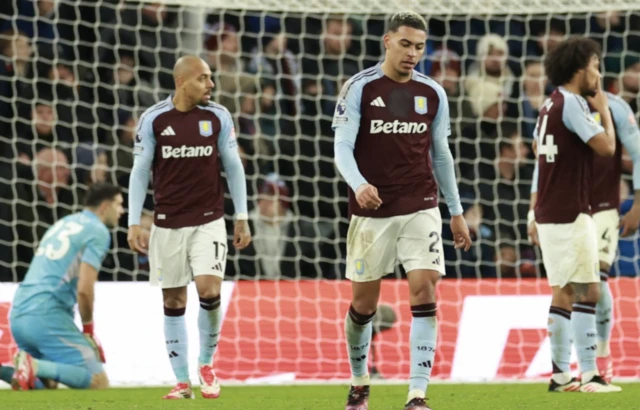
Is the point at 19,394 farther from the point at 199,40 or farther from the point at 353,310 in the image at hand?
the point at 199,40

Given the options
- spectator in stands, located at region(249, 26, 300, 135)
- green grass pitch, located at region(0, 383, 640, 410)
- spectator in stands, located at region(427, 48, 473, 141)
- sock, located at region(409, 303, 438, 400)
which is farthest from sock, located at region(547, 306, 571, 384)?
spectator in stands, located at region(249, 26, 300, 135)

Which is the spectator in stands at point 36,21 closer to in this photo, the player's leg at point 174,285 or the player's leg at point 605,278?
the player's leg at point 174,285

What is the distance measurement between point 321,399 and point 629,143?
2.28m

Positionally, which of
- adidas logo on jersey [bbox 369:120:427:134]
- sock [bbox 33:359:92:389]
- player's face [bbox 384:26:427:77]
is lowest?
sock [bbox 33:359:92:389]

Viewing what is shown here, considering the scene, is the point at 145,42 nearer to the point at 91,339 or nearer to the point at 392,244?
the point at 91,339

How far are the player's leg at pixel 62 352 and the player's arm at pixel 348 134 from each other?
3.56 m

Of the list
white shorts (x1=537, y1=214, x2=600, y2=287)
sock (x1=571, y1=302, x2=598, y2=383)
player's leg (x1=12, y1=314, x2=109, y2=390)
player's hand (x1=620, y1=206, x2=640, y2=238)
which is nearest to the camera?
white shorts (x1=537, y1=214, x2=600, y2=287)

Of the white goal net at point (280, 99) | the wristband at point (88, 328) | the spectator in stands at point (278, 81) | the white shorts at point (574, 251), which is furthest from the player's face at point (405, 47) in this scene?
the spectator in stands at point (278, 81)

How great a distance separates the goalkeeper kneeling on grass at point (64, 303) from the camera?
8.57 metres

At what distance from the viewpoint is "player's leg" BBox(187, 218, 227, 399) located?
724cm

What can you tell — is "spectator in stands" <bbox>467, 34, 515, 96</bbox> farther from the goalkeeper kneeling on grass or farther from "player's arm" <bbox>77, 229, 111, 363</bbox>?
"player's arm" <bbox>77, 229, 111, 363</bbox>

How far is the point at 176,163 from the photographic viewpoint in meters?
7.32

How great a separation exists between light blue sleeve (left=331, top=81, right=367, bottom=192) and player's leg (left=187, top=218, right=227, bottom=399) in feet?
5.77

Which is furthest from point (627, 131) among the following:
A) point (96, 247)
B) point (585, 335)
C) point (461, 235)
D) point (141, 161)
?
point (96, 247)
